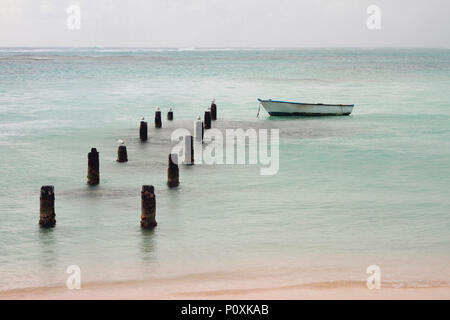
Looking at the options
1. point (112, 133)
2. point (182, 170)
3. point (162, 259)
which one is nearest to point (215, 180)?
point (182, 170)

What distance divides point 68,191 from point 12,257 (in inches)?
242

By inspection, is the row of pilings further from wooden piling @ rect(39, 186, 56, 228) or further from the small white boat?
the small white boat

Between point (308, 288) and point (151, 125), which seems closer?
point (308, 288)

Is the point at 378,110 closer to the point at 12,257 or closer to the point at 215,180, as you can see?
the point at 215,180

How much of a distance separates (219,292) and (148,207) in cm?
396

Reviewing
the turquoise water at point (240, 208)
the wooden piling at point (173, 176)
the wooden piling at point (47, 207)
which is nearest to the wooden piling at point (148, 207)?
the turquoise water at point (240, 208)

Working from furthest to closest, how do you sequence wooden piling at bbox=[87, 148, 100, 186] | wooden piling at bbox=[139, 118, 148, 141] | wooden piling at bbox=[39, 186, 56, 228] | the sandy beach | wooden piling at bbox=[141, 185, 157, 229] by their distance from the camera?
1. wooden piling at bbox=[139, 118, 148, 141]
2. wooden piling at bbox=[87, 148, 100, 186]
3. wooden piling at bbox=[39, 186, 56, 228]
4. wooden piling at bbox=[141, 185, 157, 229]
5. the sandy beach

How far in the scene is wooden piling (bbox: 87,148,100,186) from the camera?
2172 centimetres

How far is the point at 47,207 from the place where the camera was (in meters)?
17.2

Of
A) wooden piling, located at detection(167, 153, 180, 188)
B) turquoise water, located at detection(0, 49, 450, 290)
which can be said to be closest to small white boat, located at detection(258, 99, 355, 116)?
turquoise water, located at detection(0, 49, 450, 290)

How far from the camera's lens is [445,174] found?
84.7 feet

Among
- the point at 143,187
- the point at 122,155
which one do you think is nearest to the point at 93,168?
the point at 122,155

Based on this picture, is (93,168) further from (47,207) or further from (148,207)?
(148,207)

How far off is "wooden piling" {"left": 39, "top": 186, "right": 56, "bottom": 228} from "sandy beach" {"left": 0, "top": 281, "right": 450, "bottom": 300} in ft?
10.7
